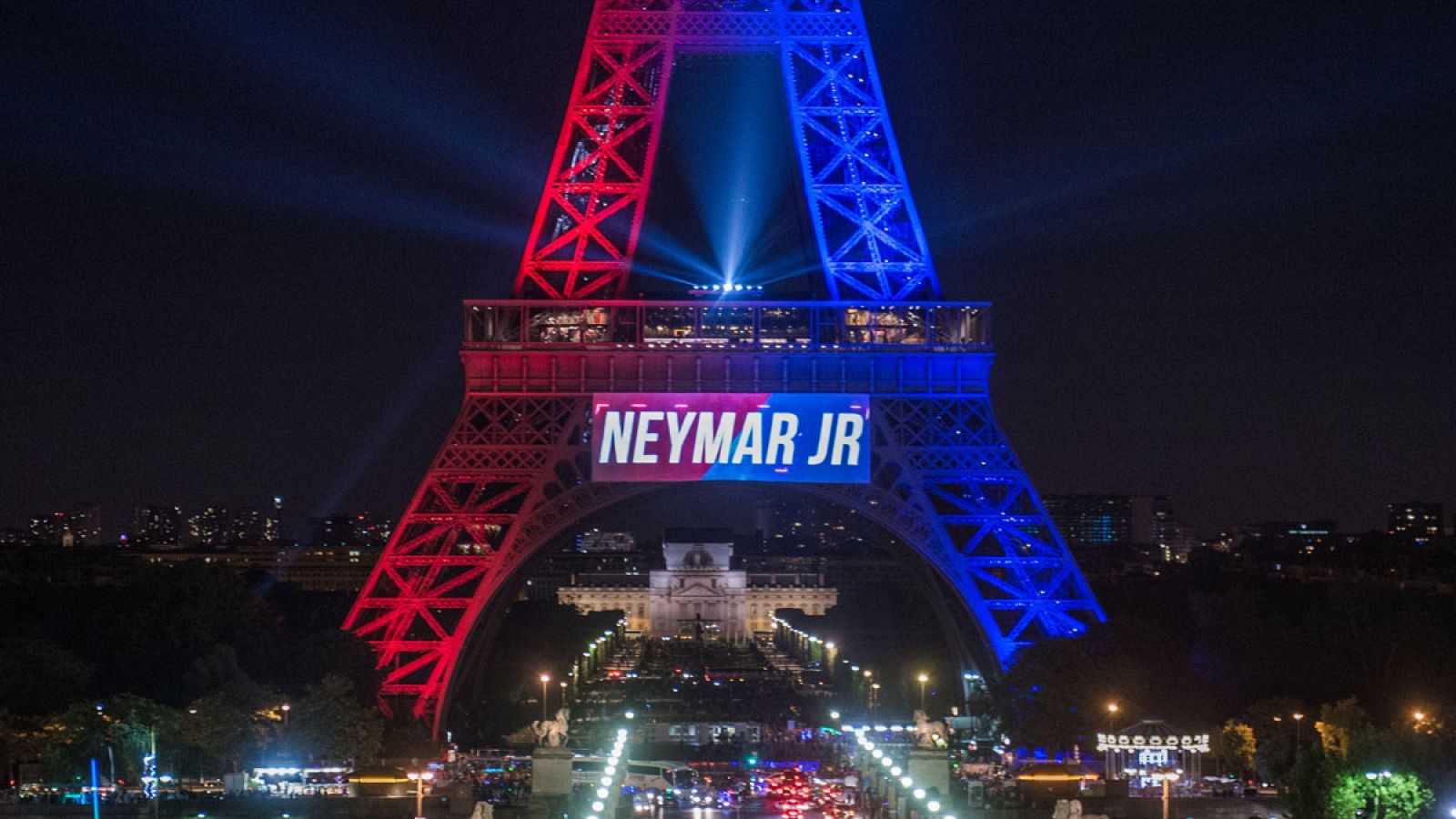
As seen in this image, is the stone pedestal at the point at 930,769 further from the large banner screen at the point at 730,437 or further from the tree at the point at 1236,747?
the large banner screen at the point at 730,437

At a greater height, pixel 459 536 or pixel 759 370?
pixel 759 370

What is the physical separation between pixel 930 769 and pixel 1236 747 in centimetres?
1159

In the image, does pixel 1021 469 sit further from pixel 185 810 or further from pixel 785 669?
pixel 785 669

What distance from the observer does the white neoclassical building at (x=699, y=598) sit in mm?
178875

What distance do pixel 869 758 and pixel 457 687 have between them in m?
19.7

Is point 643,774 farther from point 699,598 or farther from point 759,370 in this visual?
point 699,598

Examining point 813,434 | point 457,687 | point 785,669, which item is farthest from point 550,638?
point 813,434

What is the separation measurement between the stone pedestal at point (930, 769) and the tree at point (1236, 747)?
35.7 feet

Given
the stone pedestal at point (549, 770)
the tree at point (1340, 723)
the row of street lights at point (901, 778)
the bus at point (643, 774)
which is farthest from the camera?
the bus at point (643, 774)

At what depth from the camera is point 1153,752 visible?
181 ft

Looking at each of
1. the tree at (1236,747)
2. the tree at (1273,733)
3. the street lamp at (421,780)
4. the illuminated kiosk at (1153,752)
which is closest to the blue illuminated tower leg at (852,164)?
the tree at (1273,733)

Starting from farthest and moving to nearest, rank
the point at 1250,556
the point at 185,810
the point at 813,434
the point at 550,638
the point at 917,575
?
the point at 1250,556 → the point at 550,638 → the point at 917,575 → the point at 813,434 → the point at 185,810

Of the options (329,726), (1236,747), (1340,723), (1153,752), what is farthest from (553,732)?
(1340,723)

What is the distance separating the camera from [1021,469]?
66000 millimetres
